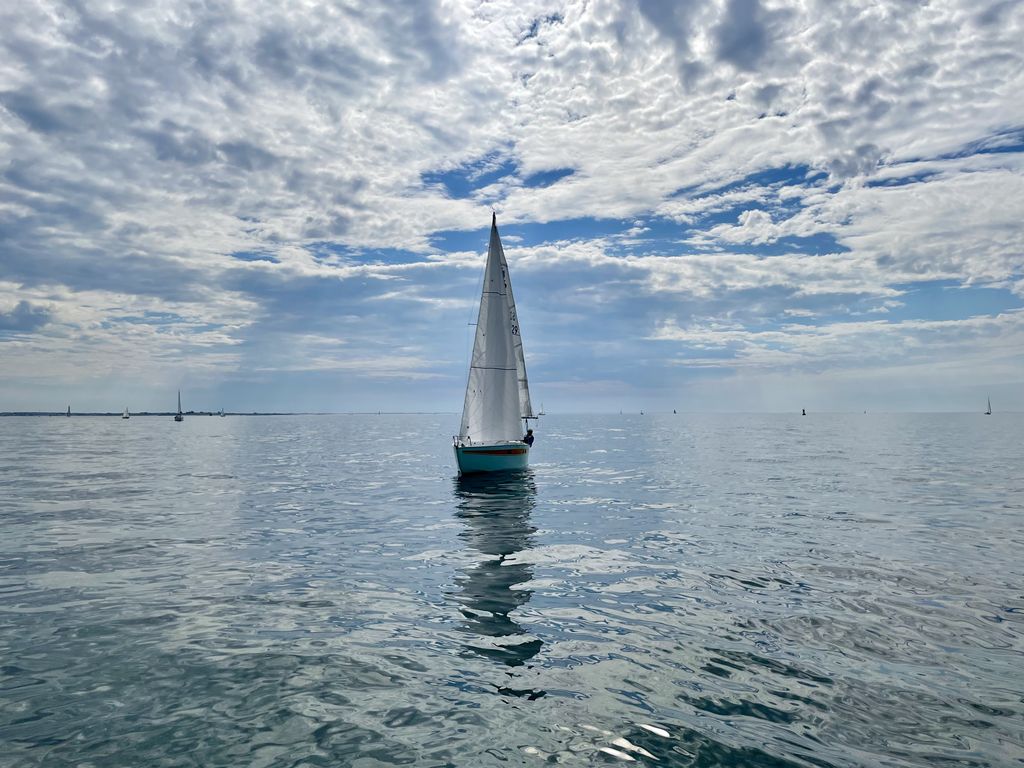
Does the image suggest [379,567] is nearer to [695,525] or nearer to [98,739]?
[98,739]

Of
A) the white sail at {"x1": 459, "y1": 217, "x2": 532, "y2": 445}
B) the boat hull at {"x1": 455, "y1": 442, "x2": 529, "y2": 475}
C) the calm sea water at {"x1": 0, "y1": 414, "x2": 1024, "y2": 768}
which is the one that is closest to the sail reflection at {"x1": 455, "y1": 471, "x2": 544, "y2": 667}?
the calm sea water at {"x1": 0, "y1": 414, "x2": 1024, "y2": 768}

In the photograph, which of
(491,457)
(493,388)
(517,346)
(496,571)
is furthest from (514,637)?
(517,346)

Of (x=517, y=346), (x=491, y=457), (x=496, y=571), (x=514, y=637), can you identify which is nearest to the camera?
(x=514, y=637)

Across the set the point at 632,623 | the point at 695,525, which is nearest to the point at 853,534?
the point at 695,525

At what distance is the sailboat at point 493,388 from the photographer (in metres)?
44.9

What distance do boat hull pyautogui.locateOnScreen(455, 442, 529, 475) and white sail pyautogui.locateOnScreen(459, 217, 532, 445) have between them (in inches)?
59.3

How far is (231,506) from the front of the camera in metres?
34.2

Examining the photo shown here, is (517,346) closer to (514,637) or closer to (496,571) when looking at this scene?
(496,571)

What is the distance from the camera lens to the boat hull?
44.3m

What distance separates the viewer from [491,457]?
147ft

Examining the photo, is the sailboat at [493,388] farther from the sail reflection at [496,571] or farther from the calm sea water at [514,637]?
the calm sea water at [514,637]

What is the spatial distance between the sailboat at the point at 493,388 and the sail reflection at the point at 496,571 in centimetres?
294

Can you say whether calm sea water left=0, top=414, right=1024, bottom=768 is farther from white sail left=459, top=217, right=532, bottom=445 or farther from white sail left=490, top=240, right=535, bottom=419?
white sail left=490, top=240, right=535, bottom=419

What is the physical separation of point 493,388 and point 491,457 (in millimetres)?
5125
